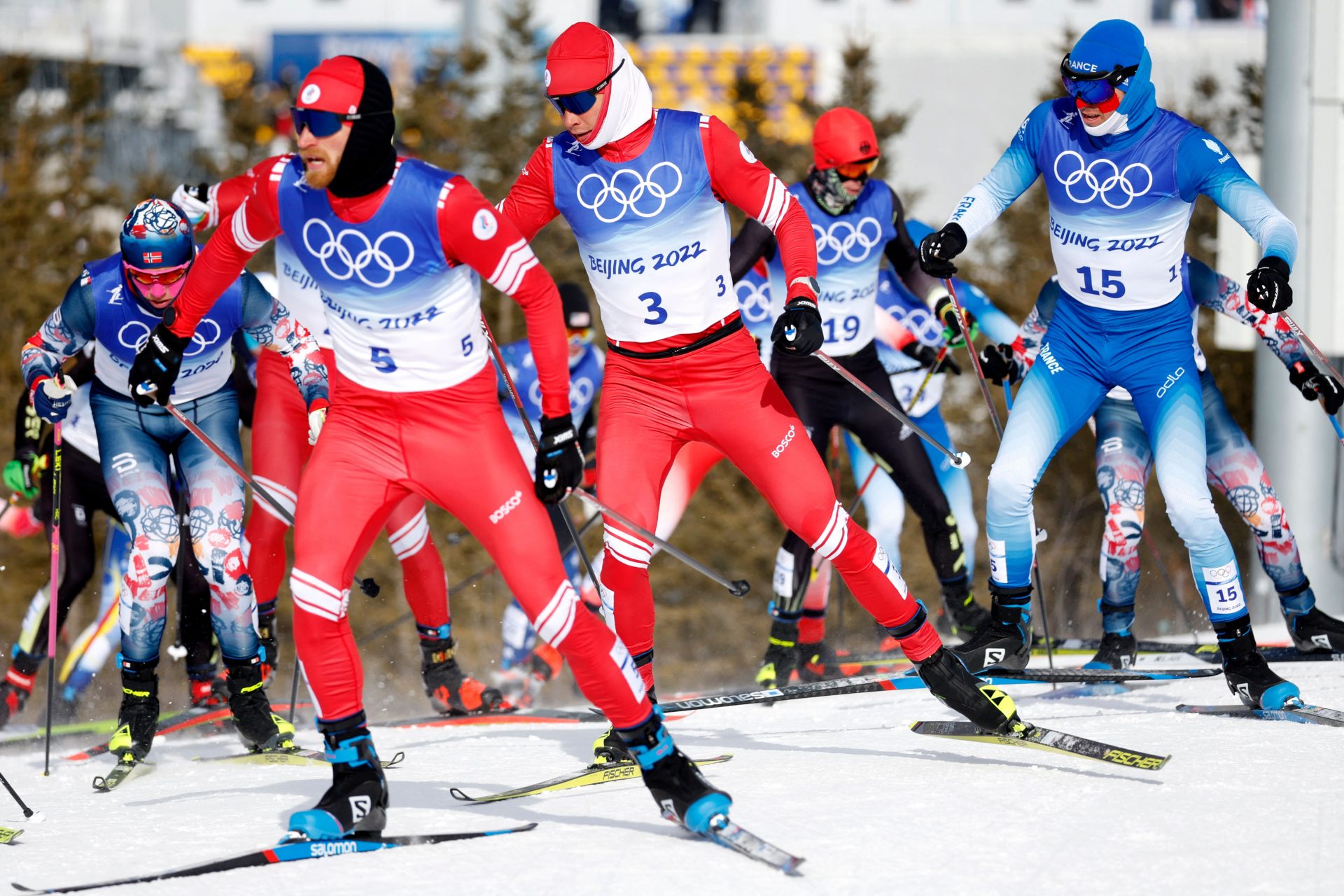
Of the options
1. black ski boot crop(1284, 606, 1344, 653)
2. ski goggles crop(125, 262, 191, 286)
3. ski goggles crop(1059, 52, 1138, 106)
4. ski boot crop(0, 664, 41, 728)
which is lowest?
ski boot crop(0, 664, 41, 728)

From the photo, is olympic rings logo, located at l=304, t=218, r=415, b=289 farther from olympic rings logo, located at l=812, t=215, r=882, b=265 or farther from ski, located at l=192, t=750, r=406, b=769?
olympic rings logo, located at l=812, t=215, r=882, b=265

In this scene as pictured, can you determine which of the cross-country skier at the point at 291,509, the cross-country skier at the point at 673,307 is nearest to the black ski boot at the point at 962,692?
the cross-country skier at the point at 673,307

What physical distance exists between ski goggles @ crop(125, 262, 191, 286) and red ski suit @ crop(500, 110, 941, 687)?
152 centimetres

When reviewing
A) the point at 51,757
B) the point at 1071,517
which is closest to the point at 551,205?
the point at 51,757

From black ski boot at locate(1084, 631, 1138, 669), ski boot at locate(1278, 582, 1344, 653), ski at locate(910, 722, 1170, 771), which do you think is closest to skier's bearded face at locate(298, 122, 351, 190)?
ski at locate(910, 722, 1170, 771)

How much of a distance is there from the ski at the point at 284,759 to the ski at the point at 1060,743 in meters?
2.17

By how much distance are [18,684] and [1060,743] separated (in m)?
5.66

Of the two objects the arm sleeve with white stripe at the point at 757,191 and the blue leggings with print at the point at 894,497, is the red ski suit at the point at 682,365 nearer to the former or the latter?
the arm sleeve with white stripe at the point at 757,191

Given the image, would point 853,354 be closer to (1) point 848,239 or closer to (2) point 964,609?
(1) point 848,239

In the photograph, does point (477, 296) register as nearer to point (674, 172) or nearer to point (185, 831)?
point (674, 172)

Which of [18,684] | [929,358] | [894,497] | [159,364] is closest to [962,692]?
[159,364]

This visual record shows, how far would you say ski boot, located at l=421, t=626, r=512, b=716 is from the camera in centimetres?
740

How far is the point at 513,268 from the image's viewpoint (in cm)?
451

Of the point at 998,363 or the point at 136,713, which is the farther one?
the point at 998,363
